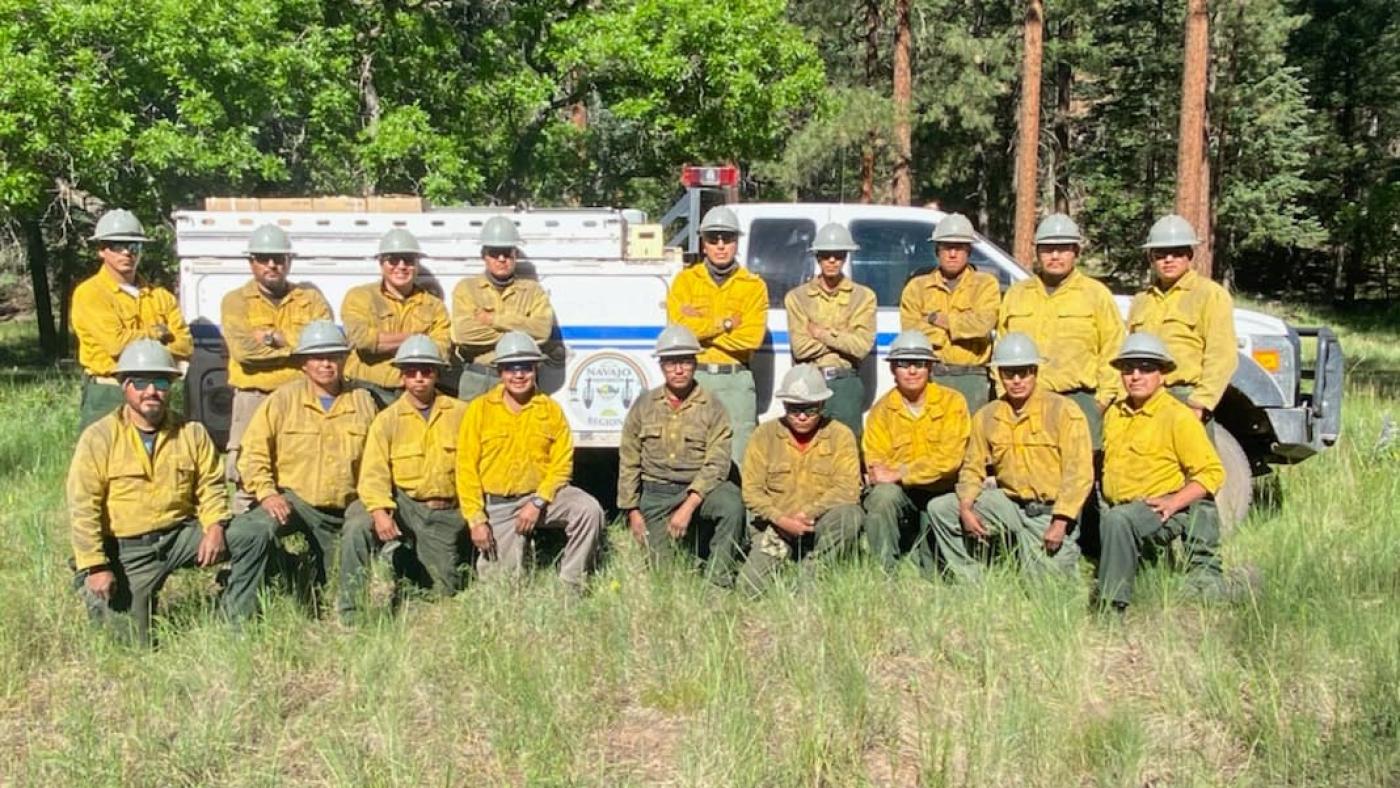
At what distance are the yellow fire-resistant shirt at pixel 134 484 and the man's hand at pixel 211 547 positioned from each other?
4 centimetres

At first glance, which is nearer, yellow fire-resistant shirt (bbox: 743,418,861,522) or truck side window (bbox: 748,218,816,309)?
yellow fire-resistant shirt (bbox: 743,418,861,522)

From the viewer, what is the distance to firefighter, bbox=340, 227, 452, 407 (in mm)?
6660

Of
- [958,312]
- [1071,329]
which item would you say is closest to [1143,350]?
[1071,329]

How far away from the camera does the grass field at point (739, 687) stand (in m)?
4.04

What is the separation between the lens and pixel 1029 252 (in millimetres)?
22469

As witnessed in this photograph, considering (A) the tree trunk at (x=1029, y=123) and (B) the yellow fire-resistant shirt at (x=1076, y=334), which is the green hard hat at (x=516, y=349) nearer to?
(B) the yellow fire-resistant shirt at (x=1076, y=334)

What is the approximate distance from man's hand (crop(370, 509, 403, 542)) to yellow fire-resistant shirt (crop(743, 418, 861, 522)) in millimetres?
1831

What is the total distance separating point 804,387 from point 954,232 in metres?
1.51

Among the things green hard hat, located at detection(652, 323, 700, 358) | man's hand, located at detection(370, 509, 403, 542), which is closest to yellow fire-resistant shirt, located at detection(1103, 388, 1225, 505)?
green hard hat, located at detection(652, 323, 700, 358)

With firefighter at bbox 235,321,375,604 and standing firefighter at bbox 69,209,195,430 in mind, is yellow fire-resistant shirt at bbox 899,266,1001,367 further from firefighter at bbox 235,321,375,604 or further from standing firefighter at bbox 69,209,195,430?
standing firefighter at bbox 69,209,195,430

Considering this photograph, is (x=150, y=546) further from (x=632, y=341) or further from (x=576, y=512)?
(x=632, y=341)

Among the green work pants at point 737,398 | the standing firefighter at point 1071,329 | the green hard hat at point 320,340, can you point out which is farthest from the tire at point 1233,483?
the green hard hat at point 320,340

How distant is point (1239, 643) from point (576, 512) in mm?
3201

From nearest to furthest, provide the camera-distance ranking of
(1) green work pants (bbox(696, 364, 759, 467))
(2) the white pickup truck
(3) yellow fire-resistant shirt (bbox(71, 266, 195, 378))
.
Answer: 1. (3) yellow fire-resistant shirt (bbox(71, 266, 195, 378))
2. (1) green work pants (bbox(696, 364, 759, 467))
3. (2) the white pickup truck
